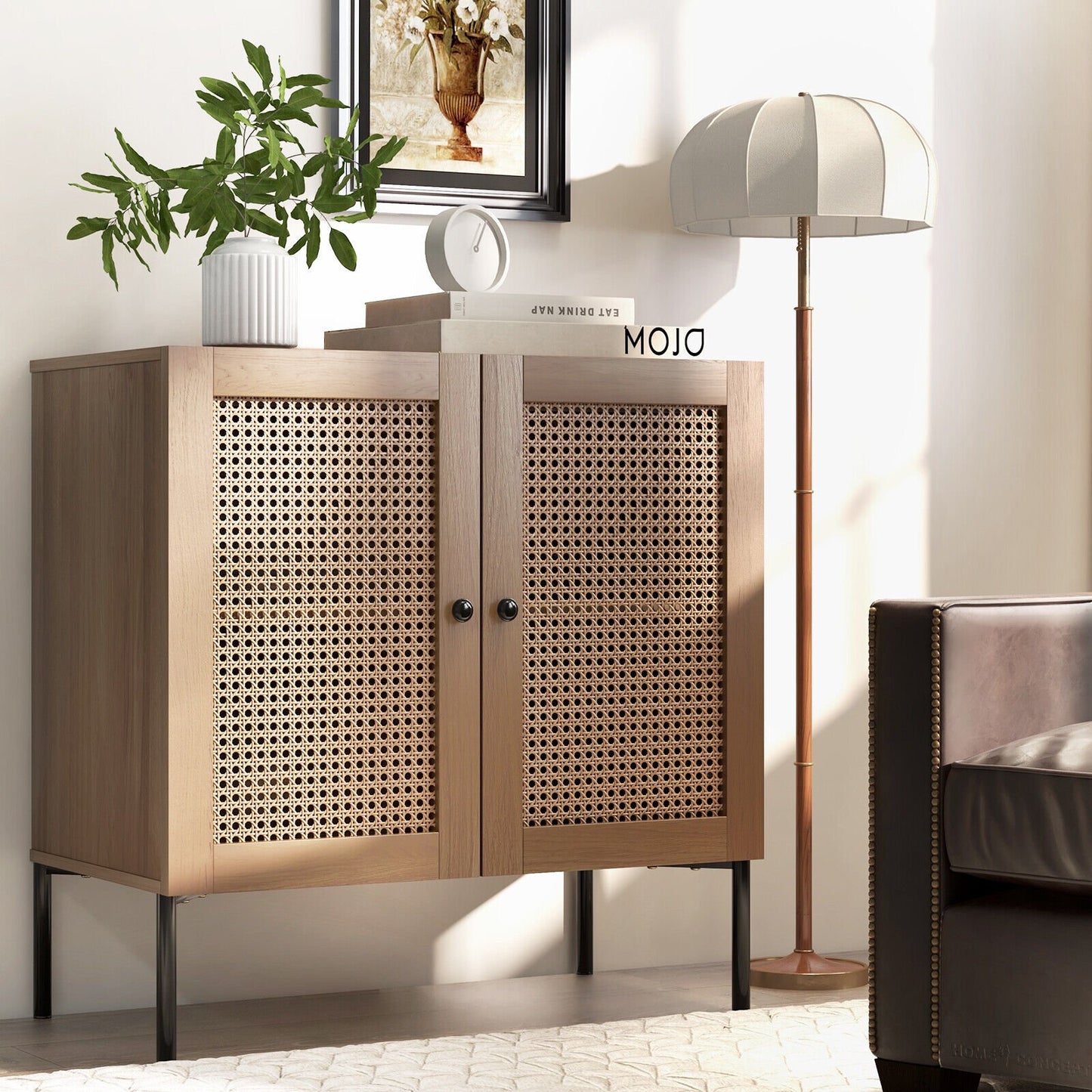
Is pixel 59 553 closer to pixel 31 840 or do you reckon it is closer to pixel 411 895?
pixel 31 840

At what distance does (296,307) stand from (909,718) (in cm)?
103

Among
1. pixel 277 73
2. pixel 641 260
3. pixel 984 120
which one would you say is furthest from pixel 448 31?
pixel 984 120

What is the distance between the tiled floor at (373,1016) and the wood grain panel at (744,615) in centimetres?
34

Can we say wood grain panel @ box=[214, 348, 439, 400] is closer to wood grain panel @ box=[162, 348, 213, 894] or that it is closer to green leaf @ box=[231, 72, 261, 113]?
wood grain panel @ box=[162, 348, 213, 894]

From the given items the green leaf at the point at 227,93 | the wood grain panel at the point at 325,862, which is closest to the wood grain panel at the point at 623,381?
the green leaf at the point at 227,93

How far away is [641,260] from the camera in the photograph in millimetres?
3146

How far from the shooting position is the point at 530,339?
8.54ft

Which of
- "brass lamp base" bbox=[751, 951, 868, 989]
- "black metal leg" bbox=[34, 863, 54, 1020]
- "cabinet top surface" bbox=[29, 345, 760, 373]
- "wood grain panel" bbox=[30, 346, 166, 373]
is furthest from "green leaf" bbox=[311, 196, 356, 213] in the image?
"brass lamp base" bbox=[751, 951, 868, 989]

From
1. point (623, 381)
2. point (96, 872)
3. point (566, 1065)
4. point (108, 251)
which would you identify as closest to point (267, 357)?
point (108, 251)

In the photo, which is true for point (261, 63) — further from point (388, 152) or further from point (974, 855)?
point (974, 855)

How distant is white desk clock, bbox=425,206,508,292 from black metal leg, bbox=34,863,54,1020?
1.08 metres

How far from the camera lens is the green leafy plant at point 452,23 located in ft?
9.64

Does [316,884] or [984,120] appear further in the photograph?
[984,120]

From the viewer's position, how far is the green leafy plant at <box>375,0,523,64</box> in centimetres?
294
